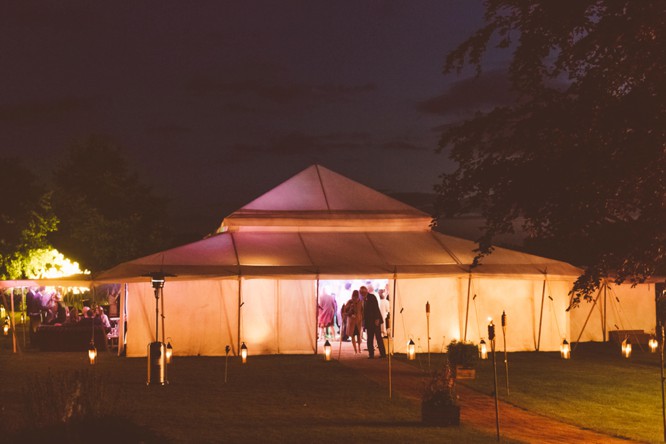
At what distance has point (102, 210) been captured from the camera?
189 feet

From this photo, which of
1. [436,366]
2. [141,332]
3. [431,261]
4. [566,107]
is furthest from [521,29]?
[141,332]

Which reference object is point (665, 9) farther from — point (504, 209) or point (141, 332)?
point (141, 332)

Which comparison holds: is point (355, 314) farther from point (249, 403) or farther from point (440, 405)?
point (440, 405)

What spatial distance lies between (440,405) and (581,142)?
372 centimetres

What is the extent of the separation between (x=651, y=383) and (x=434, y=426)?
6.65 meters

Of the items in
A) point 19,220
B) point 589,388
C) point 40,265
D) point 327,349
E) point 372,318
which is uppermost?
point 19,220

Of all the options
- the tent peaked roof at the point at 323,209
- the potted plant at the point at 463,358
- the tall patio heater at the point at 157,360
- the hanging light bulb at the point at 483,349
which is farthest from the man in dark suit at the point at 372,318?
the tall patio heater at the point at 157,360

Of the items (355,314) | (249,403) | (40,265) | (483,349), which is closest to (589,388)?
(483,349)

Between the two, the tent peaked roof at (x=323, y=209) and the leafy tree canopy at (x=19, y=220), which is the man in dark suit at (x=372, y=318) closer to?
the tent peaked roof at (x=323, y=209)

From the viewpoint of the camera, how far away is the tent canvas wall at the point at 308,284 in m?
20.5

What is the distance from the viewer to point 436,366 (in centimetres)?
1877

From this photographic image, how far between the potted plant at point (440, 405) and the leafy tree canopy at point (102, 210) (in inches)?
1436

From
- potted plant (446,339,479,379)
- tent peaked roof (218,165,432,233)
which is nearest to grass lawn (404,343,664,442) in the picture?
potted plant (446,339,479,379)

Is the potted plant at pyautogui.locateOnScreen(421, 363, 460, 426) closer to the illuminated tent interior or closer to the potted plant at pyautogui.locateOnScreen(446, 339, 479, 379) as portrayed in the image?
the potted plant at pyautogui.locateOnScreen(446, 339, 479, 379)
